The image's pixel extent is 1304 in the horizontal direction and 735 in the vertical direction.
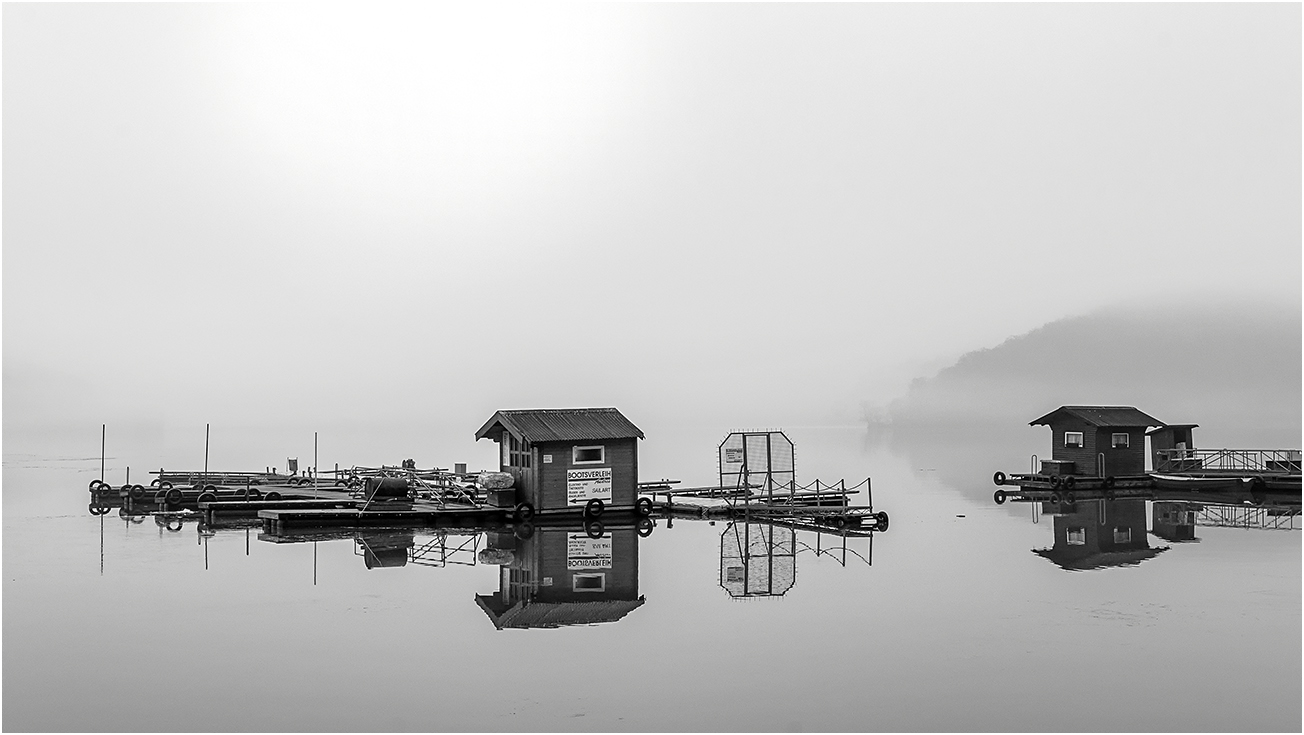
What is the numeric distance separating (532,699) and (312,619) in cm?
777

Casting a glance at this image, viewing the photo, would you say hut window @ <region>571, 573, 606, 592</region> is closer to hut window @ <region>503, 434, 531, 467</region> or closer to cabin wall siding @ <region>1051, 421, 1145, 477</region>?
hut window @ <region>503, 434, 531, 467</region>

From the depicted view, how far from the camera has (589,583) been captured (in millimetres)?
28531

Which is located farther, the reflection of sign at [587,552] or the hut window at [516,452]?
the hut window at [516,452]

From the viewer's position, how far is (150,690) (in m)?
17.7

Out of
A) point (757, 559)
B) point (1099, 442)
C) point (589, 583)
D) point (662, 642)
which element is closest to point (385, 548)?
Answer: point (589, 583)

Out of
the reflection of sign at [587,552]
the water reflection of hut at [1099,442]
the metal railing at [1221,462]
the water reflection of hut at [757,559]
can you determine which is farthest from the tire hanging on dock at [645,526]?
the metal railing at [1221,462]

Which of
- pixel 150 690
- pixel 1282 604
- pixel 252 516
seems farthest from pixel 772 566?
pixel 252 516

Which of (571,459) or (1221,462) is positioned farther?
(1221,462)

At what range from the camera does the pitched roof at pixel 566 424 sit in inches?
1654

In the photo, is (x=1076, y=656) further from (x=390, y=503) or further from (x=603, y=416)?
(x=390, y=503)

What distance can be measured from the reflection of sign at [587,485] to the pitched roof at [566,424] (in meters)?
1.28

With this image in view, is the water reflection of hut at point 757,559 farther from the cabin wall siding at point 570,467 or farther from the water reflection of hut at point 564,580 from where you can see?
the cabin wall siding at point 570,467

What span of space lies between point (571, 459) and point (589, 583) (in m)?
14.1

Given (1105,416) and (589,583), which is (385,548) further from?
(1105,416)
